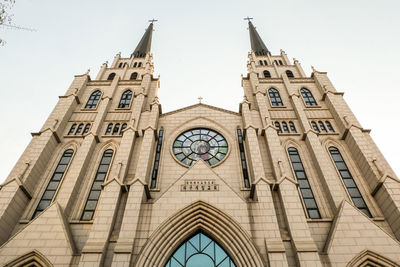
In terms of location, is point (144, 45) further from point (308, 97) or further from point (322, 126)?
point (322, 126)

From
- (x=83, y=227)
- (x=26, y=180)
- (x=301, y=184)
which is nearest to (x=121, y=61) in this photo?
(x=26, y=180)

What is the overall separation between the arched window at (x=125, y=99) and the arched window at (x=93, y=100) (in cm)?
179

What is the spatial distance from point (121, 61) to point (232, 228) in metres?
21.7

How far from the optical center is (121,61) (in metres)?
26.3

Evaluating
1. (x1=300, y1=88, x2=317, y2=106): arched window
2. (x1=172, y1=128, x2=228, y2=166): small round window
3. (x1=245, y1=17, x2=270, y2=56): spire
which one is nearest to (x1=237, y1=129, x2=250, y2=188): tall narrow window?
(x1=172, y1=128, x2=228, y2=166): small round window

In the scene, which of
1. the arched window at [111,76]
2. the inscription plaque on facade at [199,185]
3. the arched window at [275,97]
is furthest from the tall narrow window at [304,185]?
the arched window at [111,76]

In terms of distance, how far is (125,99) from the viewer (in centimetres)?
1939

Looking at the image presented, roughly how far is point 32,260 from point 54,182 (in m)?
4.46

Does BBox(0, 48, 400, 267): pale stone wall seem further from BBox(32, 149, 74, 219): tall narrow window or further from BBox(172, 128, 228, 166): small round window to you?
BBox(172, 128, 228, 166): small round window

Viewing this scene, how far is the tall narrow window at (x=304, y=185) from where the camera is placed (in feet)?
39.5

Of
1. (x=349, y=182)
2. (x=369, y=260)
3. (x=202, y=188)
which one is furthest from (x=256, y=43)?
(x=369, y=260)

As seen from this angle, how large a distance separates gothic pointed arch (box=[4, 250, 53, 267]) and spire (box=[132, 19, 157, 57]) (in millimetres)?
22398

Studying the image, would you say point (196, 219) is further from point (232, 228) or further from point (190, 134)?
point (190, 134)

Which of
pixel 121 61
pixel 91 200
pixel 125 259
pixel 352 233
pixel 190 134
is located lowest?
pixel 125 259
